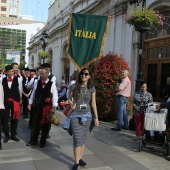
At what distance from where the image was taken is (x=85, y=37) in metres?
7.45

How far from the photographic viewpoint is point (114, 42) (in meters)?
16.3

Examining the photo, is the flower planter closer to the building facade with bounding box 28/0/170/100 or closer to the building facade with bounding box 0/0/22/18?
the building facade with bounding box 28/0/170/100

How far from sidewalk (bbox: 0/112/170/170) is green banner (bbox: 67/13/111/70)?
224 cm

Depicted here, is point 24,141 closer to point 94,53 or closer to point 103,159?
point 103,159

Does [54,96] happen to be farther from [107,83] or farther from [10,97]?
[107,83]

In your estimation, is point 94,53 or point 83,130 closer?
point 83,130

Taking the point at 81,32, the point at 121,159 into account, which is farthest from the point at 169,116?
the point at 81,32

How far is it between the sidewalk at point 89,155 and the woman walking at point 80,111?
0.50 meters

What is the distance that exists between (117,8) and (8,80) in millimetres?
10898

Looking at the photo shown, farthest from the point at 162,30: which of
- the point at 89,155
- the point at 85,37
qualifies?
the point at 89,155

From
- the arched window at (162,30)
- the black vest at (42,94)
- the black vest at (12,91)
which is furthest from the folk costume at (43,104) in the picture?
the arched window at (162,30)

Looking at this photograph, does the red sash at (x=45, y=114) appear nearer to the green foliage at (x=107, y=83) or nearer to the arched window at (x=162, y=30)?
the green foliage at (x=107, y=83)

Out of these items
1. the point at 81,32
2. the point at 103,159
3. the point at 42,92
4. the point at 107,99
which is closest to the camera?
the point at 103,159

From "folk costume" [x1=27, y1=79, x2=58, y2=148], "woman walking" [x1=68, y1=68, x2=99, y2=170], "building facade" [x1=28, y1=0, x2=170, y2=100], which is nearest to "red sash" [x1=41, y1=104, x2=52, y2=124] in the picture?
"folk costume" [x1=27, y1=79, x2=58, y2=148]
